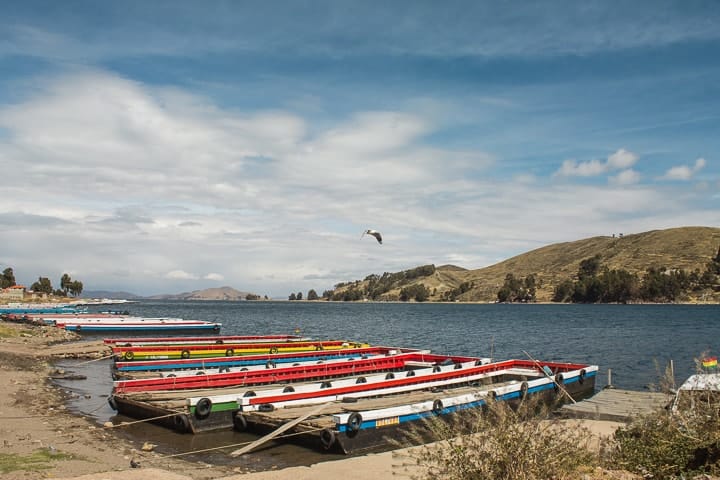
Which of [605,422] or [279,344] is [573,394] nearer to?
[605,422]

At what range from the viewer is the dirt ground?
11.9 meters

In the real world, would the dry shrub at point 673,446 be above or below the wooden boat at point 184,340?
above

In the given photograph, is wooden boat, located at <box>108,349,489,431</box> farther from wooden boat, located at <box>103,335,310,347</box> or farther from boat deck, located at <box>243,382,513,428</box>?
wooden boat, located at <box>103,335,310,347</box>

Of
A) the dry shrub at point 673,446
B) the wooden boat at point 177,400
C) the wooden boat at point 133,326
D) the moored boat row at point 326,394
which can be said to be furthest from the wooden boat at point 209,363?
the wooden boat at point 133,326

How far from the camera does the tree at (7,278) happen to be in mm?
158500

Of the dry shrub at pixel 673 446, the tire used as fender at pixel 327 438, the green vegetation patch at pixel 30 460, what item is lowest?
the tire used as fender at pixel 327 438

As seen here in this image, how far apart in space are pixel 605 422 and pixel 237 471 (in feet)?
39.3

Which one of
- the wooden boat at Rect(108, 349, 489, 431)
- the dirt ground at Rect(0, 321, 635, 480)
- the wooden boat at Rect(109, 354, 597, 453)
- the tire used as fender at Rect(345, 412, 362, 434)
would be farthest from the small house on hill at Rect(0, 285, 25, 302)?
the tire used as fender at Rect(345, 412, 362, 434)

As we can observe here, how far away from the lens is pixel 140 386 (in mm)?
20672

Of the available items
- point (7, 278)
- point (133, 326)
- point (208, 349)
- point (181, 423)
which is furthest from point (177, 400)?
point (7, 278)

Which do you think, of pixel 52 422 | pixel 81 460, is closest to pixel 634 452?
pixel 81 460

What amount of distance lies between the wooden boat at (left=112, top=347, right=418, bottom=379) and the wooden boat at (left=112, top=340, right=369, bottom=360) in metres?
1.23

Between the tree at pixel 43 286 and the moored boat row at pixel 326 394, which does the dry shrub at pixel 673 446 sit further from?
the tree at pixel 43 286

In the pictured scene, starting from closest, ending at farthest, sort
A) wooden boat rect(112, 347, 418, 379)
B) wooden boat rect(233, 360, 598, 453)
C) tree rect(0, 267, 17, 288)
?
1. wooden boat rect(233, 360, 598, 453)
2. wooden boat rect(112, 347, 418, 379)
3. tree rect(0, 267, 17, 288)
